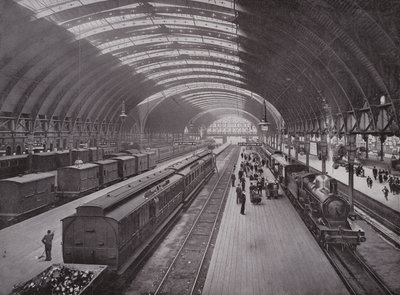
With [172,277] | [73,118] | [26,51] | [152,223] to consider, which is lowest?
[172,277]

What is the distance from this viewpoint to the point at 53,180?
1886 cm

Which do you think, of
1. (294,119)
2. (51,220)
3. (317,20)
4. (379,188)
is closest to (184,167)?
(51,220)

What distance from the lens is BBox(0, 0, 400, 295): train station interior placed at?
9.84 m

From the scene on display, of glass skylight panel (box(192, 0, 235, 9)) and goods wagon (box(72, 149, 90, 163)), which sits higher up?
glass skylight panel (box(192, 0, 235, 9))

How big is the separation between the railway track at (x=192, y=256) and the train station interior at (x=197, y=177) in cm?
8

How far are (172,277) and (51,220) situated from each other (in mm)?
9366

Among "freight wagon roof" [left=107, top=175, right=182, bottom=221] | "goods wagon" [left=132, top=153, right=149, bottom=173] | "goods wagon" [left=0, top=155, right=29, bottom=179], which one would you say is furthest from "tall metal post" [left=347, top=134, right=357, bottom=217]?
"goods wagon" [left=0, top=155, right=29, bottom=179]

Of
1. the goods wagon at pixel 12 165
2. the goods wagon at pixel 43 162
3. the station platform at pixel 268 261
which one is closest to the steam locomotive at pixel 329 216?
the station platform at pixel 268 261

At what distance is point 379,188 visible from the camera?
25328 millimetres

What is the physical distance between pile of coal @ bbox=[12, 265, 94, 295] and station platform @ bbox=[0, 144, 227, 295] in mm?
1837

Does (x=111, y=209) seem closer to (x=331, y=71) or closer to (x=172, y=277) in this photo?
(x=172, y=277)

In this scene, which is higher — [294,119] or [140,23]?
[140,23]

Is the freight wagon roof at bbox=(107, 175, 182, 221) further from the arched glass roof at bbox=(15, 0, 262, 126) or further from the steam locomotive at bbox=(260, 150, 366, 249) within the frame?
the arched glass roof at bbox=(15, 0, 262, 126)

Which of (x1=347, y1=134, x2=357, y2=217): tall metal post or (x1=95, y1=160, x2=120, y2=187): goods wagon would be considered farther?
(x1=95, y1=160, x2=120, y2=187): goods wagon
